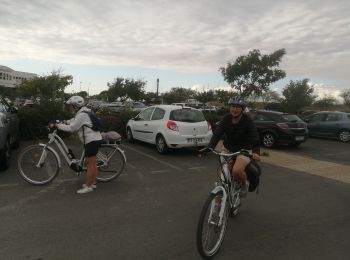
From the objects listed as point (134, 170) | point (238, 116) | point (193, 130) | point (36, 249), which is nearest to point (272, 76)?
point (193, 130)

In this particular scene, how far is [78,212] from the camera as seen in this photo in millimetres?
5207

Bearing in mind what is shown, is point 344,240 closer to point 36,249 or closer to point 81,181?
point 36,249

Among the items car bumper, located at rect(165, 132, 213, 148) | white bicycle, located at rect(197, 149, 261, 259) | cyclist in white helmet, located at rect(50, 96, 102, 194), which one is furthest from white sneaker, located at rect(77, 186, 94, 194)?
car bumper, located at rect(165, 132, 213, 148)

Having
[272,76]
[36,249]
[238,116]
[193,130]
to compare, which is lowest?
[36,249]

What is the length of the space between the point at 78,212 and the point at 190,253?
6.57 feet

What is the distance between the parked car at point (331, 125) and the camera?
16.6 meters

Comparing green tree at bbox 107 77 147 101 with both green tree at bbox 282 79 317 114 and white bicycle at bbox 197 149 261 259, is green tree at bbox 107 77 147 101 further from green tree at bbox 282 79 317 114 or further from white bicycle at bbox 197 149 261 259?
white bicycle at bbox 197 149 261 259

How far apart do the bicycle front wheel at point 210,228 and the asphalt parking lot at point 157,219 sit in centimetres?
19

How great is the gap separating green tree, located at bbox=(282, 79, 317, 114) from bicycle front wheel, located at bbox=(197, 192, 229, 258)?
29.0 metres

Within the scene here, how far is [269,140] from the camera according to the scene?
44.0ft

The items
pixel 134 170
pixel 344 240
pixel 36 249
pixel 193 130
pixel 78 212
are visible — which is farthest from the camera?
pixel 193 130

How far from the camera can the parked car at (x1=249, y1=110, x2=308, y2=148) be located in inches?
516

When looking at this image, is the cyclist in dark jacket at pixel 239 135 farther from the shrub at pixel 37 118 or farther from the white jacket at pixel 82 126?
the shrub at pixel 37 118

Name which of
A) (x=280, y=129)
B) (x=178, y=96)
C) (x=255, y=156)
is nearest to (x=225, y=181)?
(x=255, y=156)
